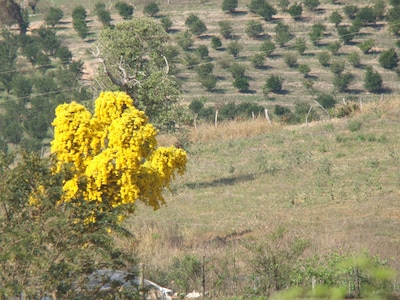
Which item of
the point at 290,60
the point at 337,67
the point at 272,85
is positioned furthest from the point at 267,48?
the point at 272,85

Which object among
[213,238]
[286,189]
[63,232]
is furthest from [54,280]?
[286,189]

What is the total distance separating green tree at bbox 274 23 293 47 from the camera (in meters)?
65.6

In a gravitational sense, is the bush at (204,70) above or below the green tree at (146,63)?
below

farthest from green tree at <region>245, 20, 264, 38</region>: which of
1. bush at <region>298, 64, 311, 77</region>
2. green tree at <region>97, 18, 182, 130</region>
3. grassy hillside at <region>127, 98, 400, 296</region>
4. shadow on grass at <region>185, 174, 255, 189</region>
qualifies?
shadow on grass at <region>185, 174, 255, 189</region>

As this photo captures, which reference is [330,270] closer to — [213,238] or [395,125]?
[213,238]

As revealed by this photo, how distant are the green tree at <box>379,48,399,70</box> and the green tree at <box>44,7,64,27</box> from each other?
2823cm

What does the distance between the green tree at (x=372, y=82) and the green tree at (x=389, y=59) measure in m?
3.17

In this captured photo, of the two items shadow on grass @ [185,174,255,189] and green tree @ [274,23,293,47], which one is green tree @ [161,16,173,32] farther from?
shadow on grass @ [185,174,255,189]

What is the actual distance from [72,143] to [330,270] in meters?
5.50

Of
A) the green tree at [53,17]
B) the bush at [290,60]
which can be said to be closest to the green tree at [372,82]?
the bush at [290,60]

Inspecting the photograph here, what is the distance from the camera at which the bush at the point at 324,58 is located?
202 feet

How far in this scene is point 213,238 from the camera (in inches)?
841

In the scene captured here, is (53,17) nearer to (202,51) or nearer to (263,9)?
(202,51)

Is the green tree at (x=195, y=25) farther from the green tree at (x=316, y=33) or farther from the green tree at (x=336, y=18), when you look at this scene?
the green tree at (x=336, y=18)
